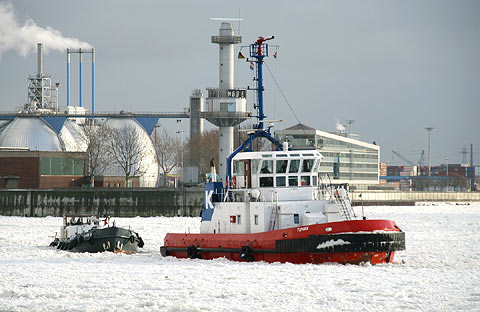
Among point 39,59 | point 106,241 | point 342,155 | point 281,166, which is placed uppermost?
point 39,59

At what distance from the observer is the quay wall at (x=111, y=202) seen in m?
70.8

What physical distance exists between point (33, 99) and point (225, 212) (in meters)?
91.7

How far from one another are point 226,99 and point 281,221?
58.7 metres

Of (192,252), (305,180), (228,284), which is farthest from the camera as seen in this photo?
(192,252)

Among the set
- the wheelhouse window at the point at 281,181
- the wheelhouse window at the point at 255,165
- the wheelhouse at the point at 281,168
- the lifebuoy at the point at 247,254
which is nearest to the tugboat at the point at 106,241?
the wheelhouse at the point at 281,168

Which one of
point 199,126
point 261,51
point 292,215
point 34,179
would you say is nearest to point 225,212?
point 292,215

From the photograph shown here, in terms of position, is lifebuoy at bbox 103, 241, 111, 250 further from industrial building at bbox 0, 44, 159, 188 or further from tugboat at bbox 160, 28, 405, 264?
industrial building at bbox 0, 44, 159, 188

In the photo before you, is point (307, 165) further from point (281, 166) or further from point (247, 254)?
point (247, 254)

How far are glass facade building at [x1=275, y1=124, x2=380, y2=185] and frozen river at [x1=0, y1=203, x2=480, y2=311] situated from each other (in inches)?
3665

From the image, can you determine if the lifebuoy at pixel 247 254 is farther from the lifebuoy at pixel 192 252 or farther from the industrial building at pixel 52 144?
the industrial building at pixel 52 144

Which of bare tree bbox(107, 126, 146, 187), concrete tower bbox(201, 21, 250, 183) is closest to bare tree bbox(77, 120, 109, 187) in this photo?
bare tree bbox(107, 126, 146, 187)

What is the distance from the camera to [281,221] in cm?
3225

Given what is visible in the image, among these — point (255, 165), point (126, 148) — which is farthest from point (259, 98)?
point (126, 148)

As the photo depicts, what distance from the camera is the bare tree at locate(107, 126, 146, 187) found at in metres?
102
